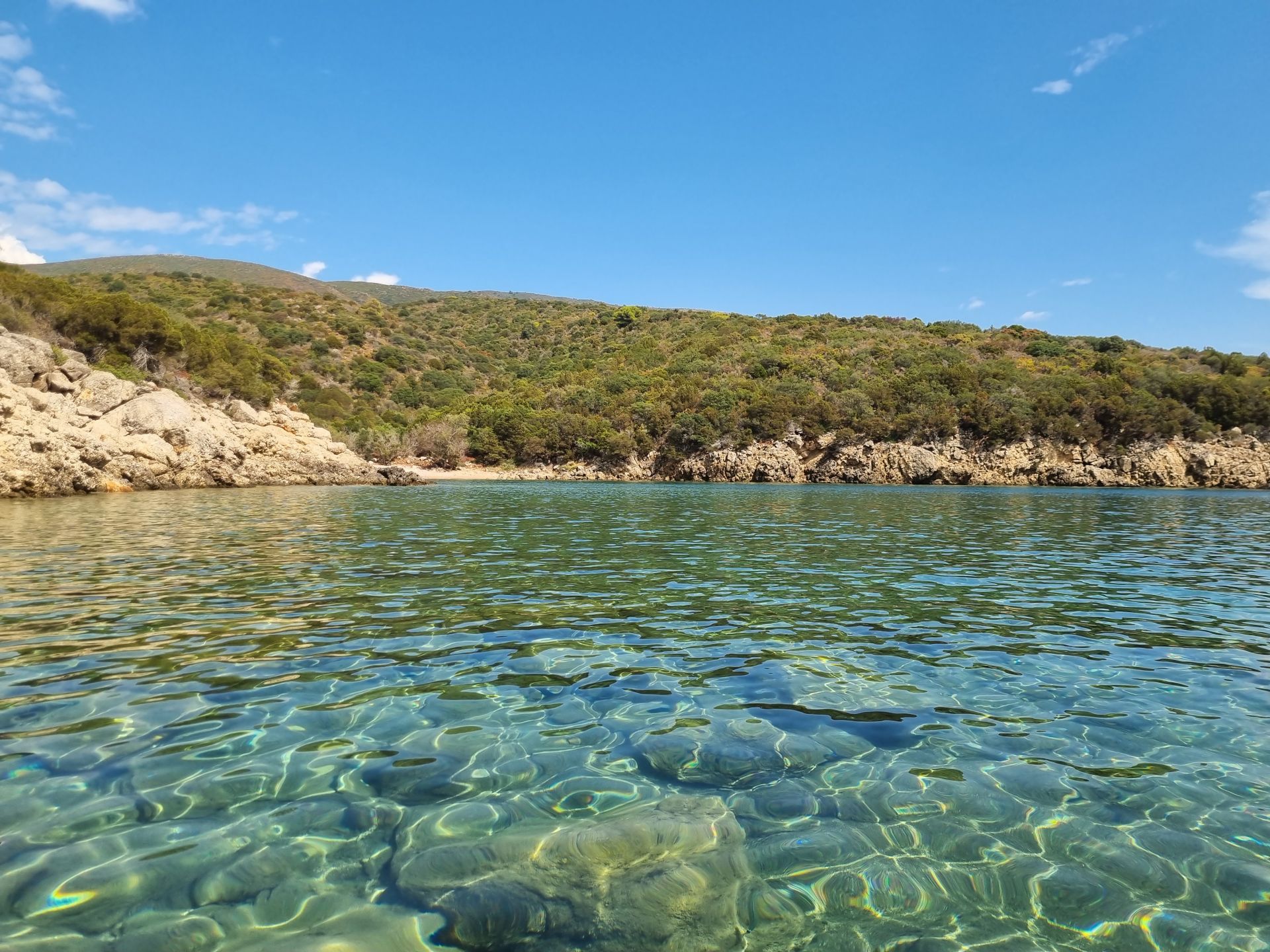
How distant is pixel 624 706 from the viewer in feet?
17.1

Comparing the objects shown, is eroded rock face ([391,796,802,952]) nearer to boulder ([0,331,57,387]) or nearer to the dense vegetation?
boulder ([0,331,57,387])

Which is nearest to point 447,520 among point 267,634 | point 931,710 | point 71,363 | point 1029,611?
point 267,634

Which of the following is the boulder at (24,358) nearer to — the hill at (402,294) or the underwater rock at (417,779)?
the underwater rock at (417,779)

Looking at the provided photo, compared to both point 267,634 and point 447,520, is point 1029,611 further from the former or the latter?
point 447,520

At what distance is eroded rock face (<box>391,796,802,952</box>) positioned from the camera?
2.71 m

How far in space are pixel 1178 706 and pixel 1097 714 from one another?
2.41 ft

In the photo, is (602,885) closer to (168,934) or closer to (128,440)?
(168,934)

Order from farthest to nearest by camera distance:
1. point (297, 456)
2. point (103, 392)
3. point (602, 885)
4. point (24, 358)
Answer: point (297, 456), point (103, 392), point (24, 358), point (602, 885)

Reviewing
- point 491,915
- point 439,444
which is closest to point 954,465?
point 439,444

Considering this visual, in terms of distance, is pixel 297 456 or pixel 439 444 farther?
pixel 439 444

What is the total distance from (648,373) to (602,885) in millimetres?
73763

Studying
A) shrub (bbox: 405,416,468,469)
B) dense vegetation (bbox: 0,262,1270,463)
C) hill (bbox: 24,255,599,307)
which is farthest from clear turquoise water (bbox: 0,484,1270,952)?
hill (bbox: 24,255,599,307)

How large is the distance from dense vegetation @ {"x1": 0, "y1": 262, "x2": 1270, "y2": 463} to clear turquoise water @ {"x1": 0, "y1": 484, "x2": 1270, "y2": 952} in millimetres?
41851

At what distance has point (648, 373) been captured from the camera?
248 ft
